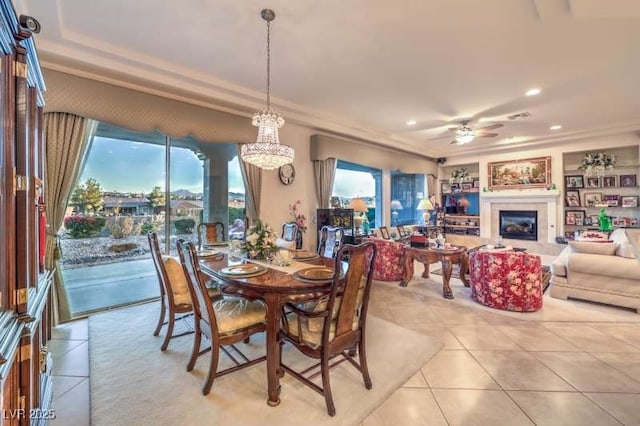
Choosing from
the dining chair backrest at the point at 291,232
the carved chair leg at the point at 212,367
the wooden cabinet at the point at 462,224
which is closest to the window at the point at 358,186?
the dining chair backrest at the point at 291,232

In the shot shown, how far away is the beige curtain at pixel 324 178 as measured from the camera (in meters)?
5.66

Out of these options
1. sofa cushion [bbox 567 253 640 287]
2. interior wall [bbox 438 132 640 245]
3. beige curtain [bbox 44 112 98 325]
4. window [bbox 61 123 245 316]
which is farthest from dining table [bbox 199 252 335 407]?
interior wall [bbox 438 132 640 245]

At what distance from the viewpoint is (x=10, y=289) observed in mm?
1207

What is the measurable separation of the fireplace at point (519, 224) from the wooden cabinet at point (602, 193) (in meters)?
0.63

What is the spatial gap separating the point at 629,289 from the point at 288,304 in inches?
172

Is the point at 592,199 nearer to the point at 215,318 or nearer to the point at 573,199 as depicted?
the point at 573,199

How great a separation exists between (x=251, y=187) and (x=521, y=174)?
23.4ft

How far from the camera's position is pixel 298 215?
541 centimetres

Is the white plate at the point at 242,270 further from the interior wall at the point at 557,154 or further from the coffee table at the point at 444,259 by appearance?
the interior wall at the point at 557,154

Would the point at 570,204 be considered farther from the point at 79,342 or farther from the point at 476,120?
the point at 79,342

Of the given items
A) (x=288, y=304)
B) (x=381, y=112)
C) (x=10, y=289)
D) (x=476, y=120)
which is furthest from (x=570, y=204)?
(x=10, y=289)

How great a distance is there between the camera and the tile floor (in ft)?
6.04

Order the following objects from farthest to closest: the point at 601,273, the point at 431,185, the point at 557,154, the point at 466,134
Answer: the point at 431,185 < the point at 557,154 < the point at 466,134 < the point at 601,273

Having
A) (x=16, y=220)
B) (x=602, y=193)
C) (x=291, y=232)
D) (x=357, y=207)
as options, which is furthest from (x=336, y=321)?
(x=602, y=193)
